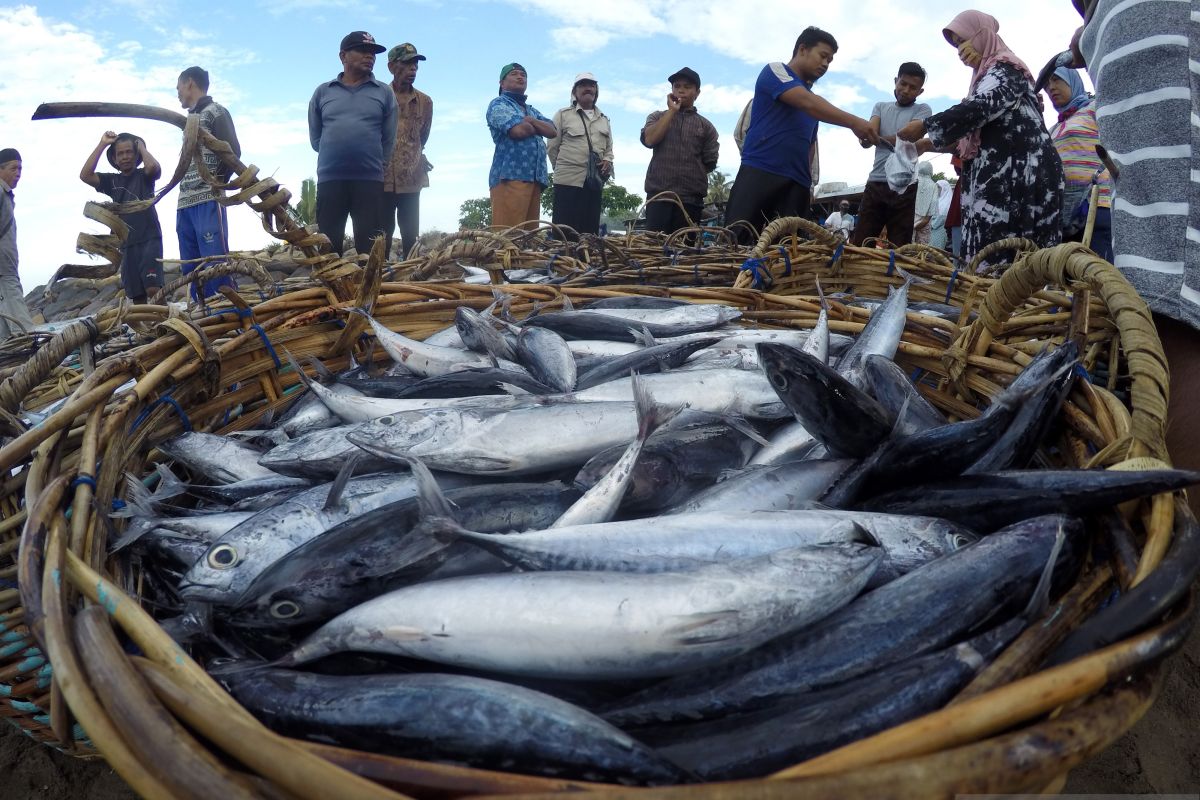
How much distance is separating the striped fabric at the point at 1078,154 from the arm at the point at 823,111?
46.1 inches

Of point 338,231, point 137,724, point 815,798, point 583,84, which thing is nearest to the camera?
point 815,798

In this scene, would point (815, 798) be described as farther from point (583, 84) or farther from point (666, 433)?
point (583, 84)

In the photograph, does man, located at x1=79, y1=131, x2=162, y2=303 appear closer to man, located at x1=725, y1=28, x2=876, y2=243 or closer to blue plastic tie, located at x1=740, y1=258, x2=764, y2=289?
man, located at x1=725, y1=28, x2=876, y2=243

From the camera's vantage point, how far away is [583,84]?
267 inches

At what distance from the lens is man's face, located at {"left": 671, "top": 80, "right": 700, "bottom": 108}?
20.0ft

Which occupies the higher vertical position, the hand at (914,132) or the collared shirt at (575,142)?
the collared shirt at (575,142)

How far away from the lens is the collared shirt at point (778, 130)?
4637 millimetres

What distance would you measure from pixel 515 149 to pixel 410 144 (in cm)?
124

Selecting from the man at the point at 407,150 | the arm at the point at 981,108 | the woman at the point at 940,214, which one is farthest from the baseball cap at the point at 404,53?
the woman at the point at 940,214

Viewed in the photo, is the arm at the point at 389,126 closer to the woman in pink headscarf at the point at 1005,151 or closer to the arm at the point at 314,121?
the arm at the point at 314,121

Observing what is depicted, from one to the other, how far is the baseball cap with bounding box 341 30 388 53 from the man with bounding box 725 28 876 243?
3.06m

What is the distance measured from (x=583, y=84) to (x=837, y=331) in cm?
542

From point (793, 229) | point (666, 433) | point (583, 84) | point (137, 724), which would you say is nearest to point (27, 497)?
point (137, 724)

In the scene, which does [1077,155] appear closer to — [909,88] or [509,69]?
[909,88]
